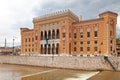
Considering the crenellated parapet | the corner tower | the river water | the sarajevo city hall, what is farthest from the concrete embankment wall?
the crenellated parapet

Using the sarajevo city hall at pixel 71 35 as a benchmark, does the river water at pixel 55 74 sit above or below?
below

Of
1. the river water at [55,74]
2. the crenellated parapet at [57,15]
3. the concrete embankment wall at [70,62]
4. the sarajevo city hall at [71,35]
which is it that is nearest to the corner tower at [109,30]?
the sarajevo city hall at [71,35]

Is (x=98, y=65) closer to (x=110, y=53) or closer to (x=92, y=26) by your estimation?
(x=110, y=53)

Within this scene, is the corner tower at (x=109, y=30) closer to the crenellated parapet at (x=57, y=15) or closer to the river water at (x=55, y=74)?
the crenellated parapet at (x=57, y=15)

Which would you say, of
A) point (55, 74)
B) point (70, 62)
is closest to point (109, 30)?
point (70, 62)

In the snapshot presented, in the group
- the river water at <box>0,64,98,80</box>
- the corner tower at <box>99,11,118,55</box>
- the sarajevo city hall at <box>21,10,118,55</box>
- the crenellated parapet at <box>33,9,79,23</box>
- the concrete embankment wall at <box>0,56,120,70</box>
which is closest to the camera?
the river water at <box>0,64,98,80</box>

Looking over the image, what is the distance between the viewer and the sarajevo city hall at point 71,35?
214 ft

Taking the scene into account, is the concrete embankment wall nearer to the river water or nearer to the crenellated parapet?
the river water

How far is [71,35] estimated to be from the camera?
74.0m

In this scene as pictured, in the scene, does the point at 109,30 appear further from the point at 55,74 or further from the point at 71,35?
the point at 55,74

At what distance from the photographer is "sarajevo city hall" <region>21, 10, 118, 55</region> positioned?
214 feet

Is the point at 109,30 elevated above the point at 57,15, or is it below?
below

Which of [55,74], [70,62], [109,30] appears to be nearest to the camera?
[55,74]

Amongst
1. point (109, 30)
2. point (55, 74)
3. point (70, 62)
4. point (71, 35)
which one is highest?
point (109, 30)
